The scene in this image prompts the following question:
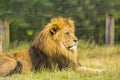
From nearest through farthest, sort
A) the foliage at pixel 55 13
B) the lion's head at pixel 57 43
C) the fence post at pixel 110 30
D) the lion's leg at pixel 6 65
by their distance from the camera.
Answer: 1. the lion's leg at pixel 6 65
2. the lion's head at pixel 57 43
3. the foliage at pixel 55 13
4. the fence post at pixel 110 30

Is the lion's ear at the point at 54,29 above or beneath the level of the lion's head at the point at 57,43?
above

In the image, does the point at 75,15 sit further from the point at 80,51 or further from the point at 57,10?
the point at 80,51

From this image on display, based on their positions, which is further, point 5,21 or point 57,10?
point 57,10

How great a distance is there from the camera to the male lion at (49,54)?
8.13 m

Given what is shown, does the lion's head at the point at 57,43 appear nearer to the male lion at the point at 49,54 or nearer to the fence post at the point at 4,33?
the male lion at the point at 49,54

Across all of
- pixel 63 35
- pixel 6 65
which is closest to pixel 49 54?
pixel 63 35

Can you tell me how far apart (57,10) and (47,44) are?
15.6 feet

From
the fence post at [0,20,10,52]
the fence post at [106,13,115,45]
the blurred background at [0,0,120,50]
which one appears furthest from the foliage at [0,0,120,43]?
the fence post at [0,20,10,52]

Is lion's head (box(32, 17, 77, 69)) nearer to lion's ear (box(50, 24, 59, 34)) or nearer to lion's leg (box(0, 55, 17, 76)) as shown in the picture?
lion's ear (box(50, 24, 59, 34))

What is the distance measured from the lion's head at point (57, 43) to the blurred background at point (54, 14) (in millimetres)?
4389

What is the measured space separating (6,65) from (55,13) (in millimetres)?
5022

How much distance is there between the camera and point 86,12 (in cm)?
1329

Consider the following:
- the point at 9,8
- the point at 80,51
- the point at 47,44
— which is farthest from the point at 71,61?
the point at 9,8

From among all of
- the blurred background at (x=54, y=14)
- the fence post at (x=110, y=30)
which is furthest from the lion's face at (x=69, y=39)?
the fence post at (x=110, y=30)
